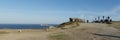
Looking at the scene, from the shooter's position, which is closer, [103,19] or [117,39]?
[117,39]

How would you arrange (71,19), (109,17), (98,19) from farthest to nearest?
(98,19)
(109,17)
(71,19)

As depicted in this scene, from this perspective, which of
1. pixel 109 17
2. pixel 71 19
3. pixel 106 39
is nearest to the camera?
pixel 106 39

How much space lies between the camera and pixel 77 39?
2752 cm

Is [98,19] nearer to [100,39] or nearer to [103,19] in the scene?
[103,19]

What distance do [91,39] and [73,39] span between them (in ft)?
6.55

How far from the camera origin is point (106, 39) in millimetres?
26641

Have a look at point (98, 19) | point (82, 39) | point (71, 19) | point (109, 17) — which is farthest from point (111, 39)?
point (98, 19)

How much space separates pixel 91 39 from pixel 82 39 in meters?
1.07

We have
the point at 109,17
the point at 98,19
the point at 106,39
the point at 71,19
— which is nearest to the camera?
the point at 106,39

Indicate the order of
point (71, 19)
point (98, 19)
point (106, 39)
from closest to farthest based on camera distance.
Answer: point (106, 39)
point (71, 19)
point (98, 19)

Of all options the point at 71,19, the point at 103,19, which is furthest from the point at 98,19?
the point at 71,19

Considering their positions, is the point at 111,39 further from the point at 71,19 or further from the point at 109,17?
the point at 109,17

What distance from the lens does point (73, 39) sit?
1085 inches

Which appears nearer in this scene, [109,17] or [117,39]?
[117,39]
